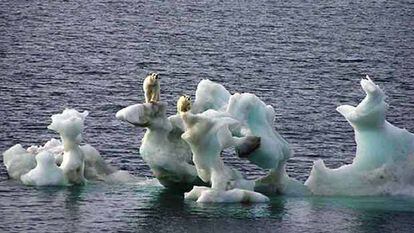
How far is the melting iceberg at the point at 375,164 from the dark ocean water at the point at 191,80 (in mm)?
774

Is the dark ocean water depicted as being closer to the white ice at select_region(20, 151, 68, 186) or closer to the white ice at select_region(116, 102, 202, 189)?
the white ice at select_region(20, 151, 68, 186)

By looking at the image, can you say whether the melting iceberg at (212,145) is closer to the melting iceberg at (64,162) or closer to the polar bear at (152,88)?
the polar bear at (152,88)

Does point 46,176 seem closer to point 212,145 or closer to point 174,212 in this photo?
point 174,212

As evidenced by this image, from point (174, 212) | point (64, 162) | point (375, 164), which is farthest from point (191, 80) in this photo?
point (174, 212)

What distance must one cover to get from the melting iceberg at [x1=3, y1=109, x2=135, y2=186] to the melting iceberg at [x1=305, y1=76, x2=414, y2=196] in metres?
10.3

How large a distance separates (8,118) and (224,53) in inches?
2019

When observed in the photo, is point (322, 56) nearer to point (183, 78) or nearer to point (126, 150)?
point (183, 78)

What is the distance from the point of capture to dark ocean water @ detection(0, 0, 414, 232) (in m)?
53.6

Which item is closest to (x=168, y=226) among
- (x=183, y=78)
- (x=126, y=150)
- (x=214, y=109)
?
(x=214, y=109)

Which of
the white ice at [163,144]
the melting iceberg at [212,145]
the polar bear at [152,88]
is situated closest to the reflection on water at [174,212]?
the melting iceberg at [212,145]

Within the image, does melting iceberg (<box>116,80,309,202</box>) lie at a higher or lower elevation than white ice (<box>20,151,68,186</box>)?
higher

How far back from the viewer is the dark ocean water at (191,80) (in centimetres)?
5362

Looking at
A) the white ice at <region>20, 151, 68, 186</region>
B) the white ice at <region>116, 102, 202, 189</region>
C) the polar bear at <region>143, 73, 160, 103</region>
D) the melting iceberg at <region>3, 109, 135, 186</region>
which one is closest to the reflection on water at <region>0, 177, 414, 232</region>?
the white ice at <region>20, 151, 68, 186</region>

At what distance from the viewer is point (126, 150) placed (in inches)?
2862
